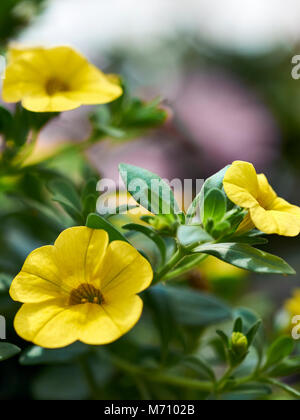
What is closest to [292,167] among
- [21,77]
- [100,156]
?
[100,156]

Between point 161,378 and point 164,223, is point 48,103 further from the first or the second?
point 161,378

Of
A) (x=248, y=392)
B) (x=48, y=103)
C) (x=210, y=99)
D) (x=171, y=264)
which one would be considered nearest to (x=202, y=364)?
(x=248, y=392)

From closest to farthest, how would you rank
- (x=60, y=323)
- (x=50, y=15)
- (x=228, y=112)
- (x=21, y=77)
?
(x=60, y=323)
(x=21, y=77)
(x=50, y=15)
(x=228, y=112)

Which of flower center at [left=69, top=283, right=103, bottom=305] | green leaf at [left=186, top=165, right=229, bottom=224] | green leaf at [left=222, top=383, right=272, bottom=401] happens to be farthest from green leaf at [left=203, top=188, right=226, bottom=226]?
green leaf at [left=222, top=383, right=272, bottom=401]

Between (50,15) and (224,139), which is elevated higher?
(50,15)

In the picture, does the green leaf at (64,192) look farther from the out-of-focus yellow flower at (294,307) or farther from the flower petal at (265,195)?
the out-of-focus yellow flower at (294,307)

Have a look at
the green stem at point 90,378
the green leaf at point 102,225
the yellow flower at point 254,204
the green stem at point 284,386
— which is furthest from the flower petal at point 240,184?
the green stem at point 90,378

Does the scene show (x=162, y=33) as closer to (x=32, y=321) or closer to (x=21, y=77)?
(x=21, y=77)
